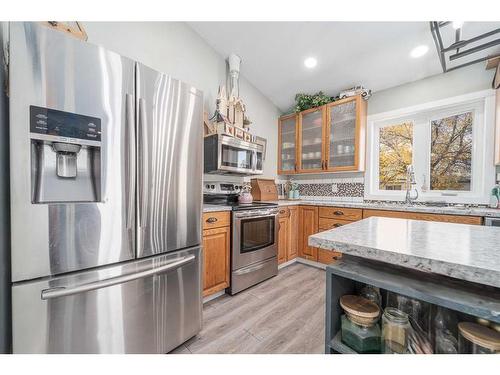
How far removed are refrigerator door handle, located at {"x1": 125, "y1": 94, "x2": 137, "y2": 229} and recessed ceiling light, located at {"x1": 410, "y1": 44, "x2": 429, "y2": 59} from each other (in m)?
2.79

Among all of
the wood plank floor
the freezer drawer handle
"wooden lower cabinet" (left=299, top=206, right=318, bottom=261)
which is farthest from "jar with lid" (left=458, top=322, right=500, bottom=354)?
"wooden lower cabinet" (left=299, top=206, right=318, bottom=261)

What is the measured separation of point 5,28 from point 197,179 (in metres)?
1.14

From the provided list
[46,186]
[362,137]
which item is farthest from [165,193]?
[362,137]

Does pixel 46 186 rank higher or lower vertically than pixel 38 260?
higher

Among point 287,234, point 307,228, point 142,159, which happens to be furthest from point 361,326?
point 307,228

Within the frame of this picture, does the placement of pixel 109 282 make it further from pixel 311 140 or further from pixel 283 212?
pixel 311 140

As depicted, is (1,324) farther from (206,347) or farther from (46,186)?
(206,347)

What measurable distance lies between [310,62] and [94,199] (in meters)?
2.71

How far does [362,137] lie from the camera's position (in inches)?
111

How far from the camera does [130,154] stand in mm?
1117

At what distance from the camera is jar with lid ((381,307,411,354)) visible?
28.5 inches

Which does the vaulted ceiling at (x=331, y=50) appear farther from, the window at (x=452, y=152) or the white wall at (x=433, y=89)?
the window at (x=452, y=152)
